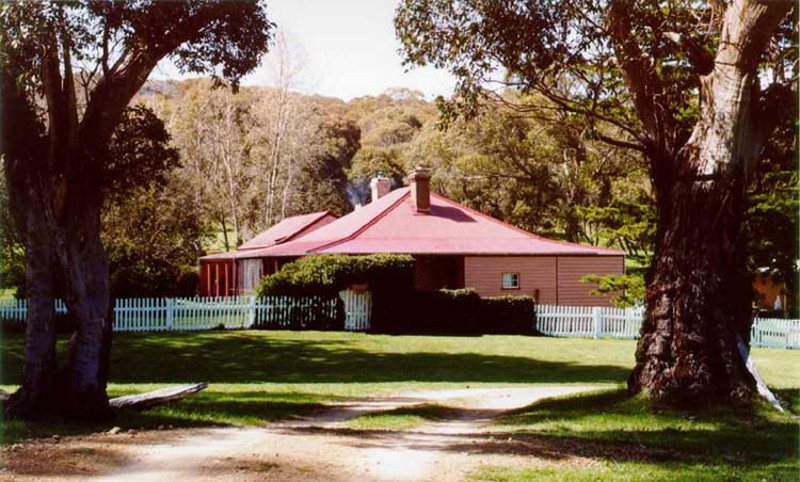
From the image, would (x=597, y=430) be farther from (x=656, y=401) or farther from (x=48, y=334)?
(x=48, y=334)

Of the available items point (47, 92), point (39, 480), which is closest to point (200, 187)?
point (47, 92)

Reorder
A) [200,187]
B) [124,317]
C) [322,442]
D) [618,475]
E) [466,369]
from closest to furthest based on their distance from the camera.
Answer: [618,475], [322,442], [466,369], [124,317], [200,187]

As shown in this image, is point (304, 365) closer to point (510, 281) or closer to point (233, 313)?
point (233, 313)

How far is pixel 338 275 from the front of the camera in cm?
2797

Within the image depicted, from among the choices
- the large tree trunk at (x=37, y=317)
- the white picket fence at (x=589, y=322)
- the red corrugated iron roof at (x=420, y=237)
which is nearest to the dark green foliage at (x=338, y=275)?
the red corrugated iron roof at (x=420, y=237)

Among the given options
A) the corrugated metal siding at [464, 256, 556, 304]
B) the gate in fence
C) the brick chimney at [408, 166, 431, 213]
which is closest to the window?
the corrugated metal siding at [464, 256, 556, 304]

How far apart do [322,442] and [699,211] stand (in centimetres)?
604

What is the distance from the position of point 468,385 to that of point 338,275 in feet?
42.6

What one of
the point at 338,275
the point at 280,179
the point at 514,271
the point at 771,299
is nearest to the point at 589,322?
the point at 514,271

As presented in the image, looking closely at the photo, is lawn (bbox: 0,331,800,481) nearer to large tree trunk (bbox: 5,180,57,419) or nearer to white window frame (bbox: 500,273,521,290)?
large tree trunk (bbox: 5,180,57,419)

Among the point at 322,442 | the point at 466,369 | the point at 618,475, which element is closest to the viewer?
the point at 618,475

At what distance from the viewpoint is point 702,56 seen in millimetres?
11820

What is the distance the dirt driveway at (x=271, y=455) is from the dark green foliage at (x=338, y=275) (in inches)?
683

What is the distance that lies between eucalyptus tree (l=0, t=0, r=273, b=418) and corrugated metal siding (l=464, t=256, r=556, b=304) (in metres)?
23.2
